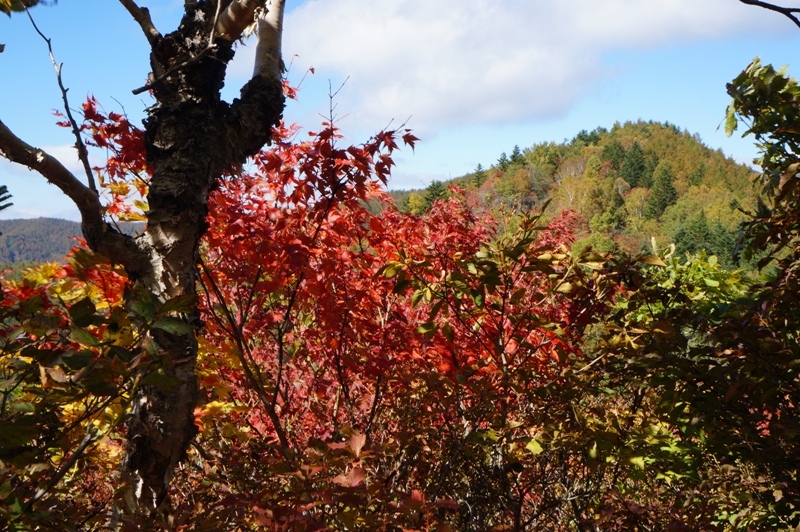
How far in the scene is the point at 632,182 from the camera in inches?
4222

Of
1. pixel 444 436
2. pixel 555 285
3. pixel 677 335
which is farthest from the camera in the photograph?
pixel 444 436

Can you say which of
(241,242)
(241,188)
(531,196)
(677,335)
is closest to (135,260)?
(241,242)

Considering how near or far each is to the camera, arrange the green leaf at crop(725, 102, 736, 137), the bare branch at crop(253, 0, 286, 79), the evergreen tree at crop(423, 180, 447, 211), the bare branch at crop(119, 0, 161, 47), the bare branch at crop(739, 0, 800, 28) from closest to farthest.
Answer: the bare branch at crop(739, 0, 800, 28), the bare branch at crop(119, 0, 161, 47), the green leaf at crop(725, 102, 736, 137), the bare branch at crop(253, 0, 286, 79), the evergreen tree at crop(423, 180, 447, 211)

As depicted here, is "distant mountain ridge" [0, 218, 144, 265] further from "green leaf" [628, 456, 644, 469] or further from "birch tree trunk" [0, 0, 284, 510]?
"green leaf" [628, 456, 644, 469]

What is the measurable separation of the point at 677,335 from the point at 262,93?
2384mm

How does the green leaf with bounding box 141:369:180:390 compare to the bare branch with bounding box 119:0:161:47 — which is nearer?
the green leaf with bounding box 141:369:180:390

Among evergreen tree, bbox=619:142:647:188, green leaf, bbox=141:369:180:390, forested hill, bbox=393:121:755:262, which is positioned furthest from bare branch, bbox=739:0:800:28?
evergreen tree, bbox=619:142:647:188

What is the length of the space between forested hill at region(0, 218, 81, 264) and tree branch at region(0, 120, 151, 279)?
576 feet

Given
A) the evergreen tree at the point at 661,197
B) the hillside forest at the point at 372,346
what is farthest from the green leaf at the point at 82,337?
the evergreen tree at the point at 661,197

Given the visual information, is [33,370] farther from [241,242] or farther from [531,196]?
[531,196]

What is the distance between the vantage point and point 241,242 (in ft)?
11.1

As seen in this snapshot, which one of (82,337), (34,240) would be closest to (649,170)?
(82,337)

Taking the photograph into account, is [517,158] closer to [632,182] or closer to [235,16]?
[632,182]

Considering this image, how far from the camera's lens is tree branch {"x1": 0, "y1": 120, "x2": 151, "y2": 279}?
2268 mm
